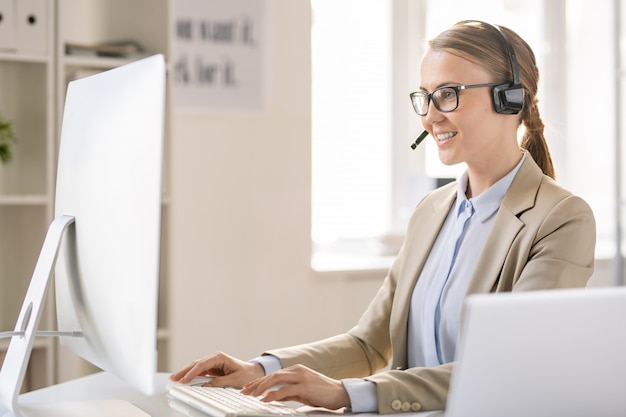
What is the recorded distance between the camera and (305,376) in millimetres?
1572

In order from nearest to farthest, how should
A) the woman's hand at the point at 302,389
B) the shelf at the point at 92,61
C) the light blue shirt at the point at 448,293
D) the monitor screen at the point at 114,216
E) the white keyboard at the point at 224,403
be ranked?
the monitor screen at the point at 114,216
the white keyboard at the point at 224,403
the woman's hand at the point at 302,389
the light blue shirt at the point at 448,293
the shelf at the point at 92,61

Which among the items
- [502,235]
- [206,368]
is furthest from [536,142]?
[206,368]

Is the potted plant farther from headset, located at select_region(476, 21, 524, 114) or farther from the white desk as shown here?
headset, located at select_region(476, 21, 524, 114)

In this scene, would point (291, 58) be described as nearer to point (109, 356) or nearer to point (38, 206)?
point (38, 206)

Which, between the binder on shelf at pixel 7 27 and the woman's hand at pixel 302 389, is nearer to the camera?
the woman's hand at pixel 302 389

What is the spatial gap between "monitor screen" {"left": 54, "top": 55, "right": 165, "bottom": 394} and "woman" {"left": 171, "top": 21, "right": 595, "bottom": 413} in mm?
346

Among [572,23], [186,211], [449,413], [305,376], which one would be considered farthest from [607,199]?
[449,413]

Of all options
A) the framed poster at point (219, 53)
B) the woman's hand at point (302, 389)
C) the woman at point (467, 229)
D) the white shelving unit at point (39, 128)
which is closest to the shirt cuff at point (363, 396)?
the woman's hand at point (302, 389)

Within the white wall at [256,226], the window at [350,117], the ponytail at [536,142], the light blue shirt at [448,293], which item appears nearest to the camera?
the light blue shirt at [448,293]

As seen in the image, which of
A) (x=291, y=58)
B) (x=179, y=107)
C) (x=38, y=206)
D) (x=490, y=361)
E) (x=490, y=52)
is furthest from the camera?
(x=291, y=58)

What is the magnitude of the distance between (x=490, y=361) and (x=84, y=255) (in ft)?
2.22

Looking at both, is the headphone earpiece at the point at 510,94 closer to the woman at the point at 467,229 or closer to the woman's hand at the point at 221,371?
the woman at the point at 467,229

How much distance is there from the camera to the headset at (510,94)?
74.4 inches

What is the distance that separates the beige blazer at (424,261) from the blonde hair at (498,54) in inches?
4.7
